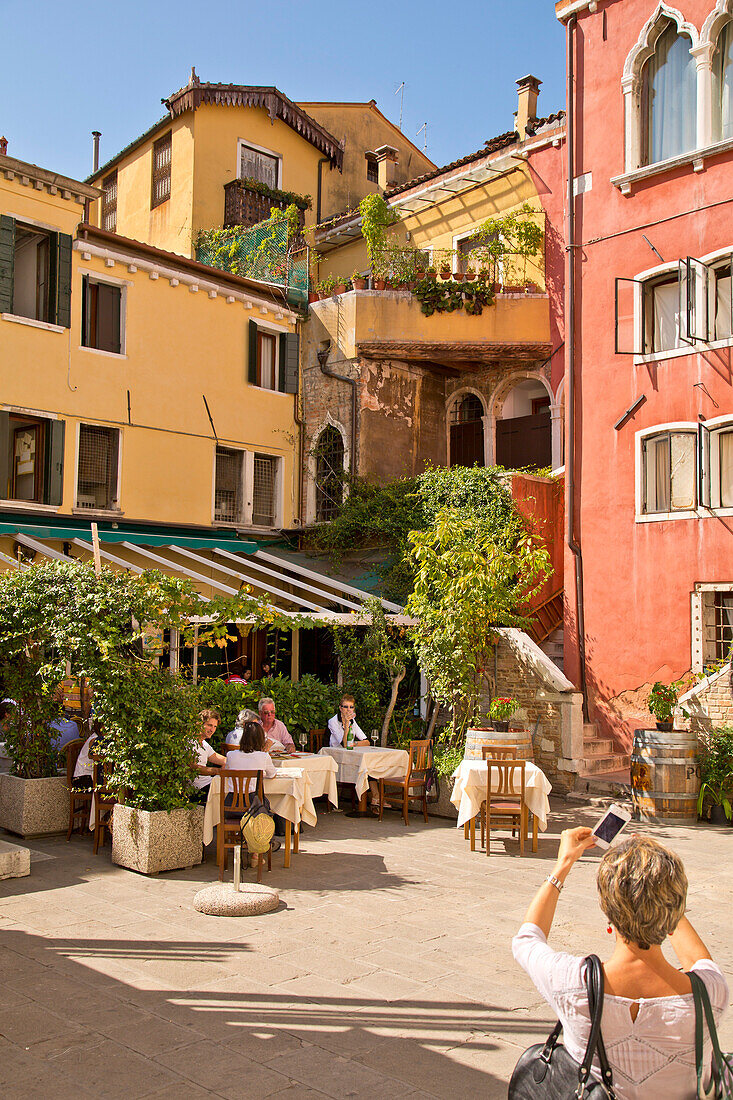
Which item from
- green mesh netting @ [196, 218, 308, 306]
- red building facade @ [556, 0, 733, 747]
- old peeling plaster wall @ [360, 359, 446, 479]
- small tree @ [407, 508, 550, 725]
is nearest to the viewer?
small tree @ [407, 508, 550, 725]

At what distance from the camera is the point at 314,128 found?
23.1 meters

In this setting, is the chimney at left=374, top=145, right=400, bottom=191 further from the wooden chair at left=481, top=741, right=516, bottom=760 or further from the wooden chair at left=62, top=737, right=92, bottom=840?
the wooden chair at left=62, top=737, right=92, bottom=840

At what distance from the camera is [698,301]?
13.0m

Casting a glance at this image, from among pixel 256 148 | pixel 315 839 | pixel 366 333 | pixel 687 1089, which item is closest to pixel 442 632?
pixel 315 839

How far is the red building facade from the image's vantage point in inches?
507

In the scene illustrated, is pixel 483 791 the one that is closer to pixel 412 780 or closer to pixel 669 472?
pixel 412 780

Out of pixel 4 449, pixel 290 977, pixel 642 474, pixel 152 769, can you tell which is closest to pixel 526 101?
pixel 642 474

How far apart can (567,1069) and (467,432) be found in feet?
54.9

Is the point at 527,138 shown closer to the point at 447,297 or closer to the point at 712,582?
the point at 447,297

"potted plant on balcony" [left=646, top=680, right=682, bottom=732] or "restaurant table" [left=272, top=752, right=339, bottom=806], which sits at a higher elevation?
"potted plant on balcony" [left=646, top=680, right=682, bottom=732]

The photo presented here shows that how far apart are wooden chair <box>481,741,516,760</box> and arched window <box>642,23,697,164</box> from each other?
906 centimetres

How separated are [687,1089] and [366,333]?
15831 millimetres

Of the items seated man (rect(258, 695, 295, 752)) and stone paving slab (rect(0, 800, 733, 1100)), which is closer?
stone paving slab (rect(0, 800, 733, 1100))

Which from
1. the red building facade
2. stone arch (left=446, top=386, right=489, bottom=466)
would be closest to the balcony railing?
stone arch (left=446, top=386, right=489, bottom=466)
